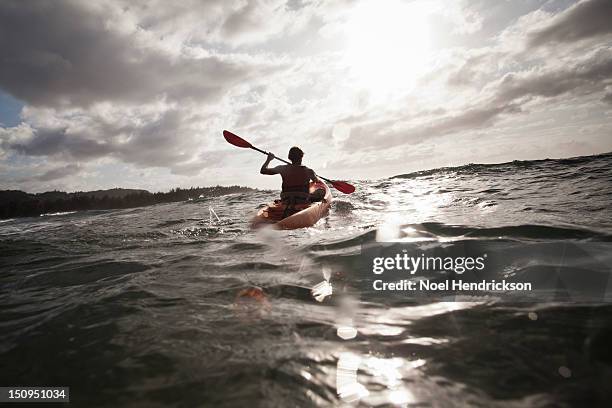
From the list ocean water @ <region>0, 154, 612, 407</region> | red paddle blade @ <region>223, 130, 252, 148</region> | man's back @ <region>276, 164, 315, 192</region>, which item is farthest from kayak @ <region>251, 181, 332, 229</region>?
red paddle blade @ <region>223, 130, 252, 148</region>

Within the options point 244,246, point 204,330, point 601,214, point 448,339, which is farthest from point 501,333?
point 601,214

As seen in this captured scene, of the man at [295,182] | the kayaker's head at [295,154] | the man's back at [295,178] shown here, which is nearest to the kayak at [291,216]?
the man at [295,182]

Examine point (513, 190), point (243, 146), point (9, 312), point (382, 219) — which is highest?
point (243, 146)

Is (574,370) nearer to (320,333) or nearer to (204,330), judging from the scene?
(320,333)

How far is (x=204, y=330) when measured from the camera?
2.59 metres

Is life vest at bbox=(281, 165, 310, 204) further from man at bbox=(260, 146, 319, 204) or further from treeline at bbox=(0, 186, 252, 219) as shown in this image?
treeline at bbox=(0, 186, 252, 219)

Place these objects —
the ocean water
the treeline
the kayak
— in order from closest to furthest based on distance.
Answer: the ocean water < the kayak < the treeline

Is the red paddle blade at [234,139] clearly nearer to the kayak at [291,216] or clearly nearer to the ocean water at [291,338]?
the kayak at [291,216]

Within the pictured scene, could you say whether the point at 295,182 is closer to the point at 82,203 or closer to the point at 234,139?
the point at 234,139

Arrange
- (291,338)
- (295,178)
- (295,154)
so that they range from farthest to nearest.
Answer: (295,154)
(295,178)
(291,338)

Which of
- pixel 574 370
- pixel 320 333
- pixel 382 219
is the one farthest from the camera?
pixel 382 219

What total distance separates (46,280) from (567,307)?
634 cm

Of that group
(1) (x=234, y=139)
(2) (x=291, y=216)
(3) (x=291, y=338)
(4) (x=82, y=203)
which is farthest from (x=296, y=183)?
(4) (x=82, y=203)

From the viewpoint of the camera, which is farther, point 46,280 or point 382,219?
point 382,219
